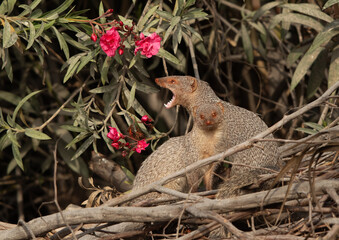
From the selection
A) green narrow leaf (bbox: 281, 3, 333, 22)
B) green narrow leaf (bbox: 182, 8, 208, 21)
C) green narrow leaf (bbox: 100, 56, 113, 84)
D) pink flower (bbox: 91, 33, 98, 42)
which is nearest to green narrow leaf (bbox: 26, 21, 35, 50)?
pink flower (bbox: 91, 33, 98, 42)

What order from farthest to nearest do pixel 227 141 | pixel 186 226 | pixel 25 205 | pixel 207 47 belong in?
pixel 25 205 < pixel 207 47 < pixel 227 141 < pixel 186 226

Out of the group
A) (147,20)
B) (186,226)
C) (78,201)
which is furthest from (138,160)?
(186,226)

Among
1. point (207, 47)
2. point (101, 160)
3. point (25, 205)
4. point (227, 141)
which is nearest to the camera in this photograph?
point (227, 141)

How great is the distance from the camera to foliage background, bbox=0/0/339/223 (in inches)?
137

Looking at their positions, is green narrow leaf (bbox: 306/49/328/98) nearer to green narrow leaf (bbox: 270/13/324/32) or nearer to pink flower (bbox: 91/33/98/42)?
green narrow leaf (bbox: 270/13/324/32)

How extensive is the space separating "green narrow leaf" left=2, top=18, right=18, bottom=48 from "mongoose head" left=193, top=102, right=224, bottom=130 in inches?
41.2

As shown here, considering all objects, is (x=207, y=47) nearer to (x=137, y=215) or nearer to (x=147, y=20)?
(x=147, y=20)

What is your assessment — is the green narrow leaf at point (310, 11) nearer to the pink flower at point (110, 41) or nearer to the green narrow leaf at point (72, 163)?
the pink flower at point (110, 41)

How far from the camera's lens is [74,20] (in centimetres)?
335

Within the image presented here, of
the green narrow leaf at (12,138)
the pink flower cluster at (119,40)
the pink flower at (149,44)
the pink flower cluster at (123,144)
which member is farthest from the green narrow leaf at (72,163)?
the pink flower at (149,44)

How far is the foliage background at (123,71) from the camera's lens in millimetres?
3471

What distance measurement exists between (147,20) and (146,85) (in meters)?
0.42

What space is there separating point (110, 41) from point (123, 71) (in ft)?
1.44

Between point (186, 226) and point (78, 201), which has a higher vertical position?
point (186, 226)
